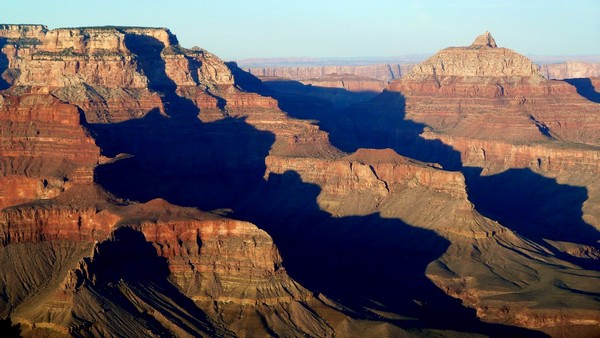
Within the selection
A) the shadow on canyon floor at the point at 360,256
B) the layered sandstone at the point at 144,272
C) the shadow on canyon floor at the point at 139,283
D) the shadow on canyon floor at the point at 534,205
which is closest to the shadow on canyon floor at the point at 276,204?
the shadow on canyon floor at the point at 360,256

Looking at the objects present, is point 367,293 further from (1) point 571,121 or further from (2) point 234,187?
(1) point 571,121

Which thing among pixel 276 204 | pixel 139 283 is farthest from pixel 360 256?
pixel 139 283

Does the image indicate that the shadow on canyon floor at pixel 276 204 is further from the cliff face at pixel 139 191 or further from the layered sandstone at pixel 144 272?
the layered sandstone at pixel 144 272

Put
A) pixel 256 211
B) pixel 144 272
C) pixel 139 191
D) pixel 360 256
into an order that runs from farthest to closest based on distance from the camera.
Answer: pixel 256 211 → pixel 360 256 → pixel 139 191 → pixel 144 272

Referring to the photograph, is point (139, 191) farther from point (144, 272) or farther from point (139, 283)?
point (139, 283)

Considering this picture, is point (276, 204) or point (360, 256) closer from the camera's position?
point (360, 256)

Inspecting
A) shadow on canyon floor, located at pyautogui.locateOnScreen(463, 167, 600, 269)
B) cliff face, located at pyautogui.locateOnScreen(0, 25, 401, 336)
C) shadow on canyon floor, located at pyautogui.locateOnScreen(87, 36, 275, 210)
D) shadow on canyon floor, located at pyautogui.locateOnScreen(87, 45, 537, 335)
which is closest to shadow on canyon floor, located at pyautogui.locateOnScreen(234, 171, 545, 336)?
shadow on canyon floor, located at pyautogui.locateOnScreen(87, 45, 537, 335)
